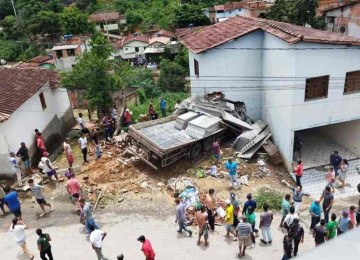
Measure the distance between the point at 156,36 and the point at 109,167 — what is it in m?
41.0

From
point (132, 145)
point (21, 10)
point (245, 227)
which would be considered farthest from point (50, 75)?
point (21, 10)

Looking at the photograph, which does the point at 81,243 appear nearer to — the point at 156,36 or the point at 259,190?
the point at 259,190

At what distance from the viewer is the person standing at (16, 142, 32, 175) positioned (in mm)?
15789

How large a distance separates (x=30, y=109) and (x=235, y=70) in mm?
10633

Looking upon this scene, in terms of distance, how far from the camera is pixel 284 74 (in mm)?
16828

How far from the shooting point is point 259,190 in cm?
1541

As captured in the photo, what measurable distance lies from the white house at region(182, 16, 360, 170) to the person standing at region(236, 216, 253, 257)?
7384mm

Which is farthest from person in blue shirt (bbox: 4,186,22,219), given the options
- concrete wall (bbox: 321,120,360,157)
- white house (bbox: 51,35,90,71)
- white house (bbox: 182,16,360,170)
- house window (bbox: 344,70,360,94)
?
white house (bbox: 51,35,90,71)

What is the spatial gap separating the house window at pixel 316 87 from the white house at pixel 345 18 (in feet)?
60.4

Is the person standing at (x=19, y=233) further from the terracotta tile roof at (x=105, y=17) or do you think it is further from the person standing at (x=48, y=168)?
the terracotta tile roof at (x=105, y=17)

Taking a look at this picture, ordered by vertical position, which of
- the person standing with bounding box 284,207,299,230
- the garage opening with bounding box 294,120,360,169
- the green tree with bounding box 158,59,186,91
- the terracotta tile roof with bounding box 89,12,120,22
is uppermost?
the terracotta tile roof with bounding box 89,12,120,22

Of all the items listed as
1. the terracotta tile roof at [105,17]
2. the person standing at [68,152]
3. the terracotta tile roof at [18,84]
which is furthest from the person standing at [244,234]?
the terracotta tile roof at [105,17]

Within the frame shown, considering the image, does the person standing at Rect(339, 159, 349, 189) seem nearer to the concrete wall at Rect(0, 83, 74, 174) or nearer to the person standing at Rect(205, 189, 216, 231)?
the person standing at Rect(205, 189, 216, 231)

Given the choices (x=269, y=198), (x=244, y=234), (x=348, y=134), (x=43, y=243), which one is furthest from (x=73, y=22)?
(x=244, y=234)
